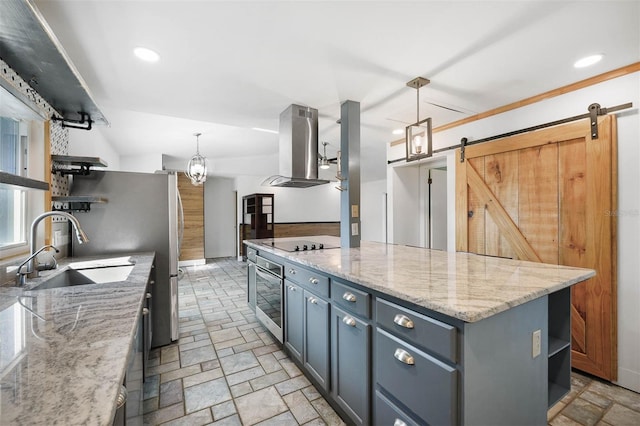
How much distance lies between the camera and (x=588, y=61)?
1.97 meters

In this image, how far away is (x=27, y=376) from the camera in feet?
2.13

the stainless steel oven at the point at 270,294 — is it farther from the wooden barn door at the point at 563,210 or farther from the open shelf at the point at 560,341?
the wooden barn door at the point at 563,210

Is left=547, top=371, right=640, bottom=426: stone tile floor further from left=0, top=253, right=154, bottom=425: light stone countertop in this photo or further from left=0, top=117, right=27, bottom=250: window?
left=0, top=117, right=27, bottom=250: window

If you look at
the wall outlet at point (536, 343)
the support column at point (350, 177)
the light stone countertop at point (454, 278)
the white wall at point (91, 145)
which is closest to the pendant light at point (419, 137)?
the support column at point (350, 177)

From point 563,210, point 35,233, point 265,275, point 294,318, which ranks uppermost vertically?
point 563,210

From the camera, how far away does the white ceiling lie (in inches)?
59.2

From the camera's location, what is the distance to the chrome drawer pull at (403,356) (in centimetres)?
119

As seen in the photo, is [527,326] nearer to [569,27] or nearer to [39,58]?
[569,27]

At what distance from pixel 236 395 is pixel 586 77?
140 inches

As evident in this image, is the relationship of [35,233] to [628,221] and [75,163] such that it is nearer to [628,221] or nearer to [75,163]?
[75,163]

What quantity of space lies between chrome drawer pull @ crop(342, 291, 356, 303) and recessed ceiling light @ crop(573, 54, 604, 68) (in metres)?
2.28

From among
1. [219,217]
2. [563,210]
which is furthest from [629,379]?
[219,217]

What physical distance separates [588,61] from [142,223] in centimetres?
383

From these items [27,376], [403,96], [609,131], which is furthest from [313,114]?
[27,376]
